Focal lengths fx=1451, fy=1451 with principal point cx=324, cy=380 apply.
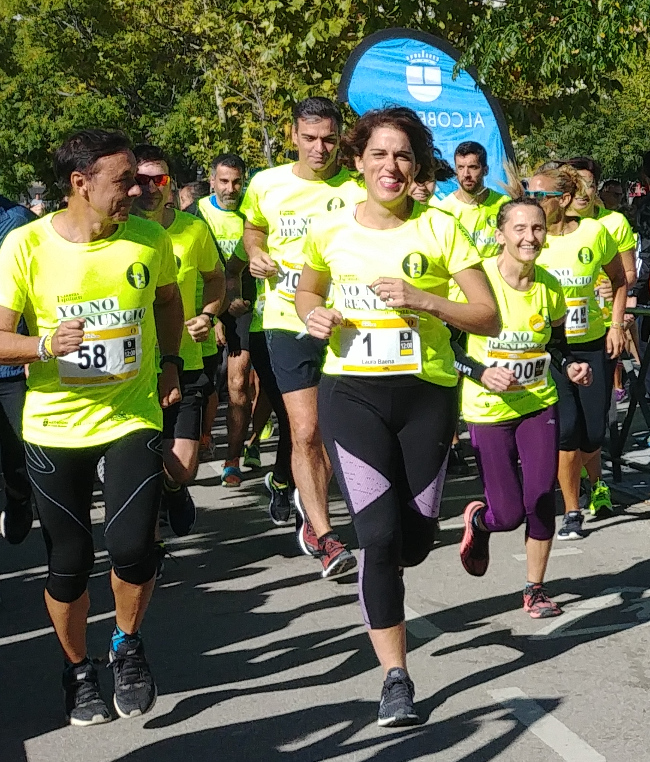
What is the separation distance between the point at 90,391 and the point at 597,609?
2575 millimetres

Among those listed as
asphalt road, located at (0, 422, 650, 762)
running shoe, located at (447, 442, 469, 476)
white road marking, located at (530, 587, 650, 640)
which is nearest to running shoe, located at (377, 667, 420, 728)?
asphalt road, located at (0, 422, 650, 762)

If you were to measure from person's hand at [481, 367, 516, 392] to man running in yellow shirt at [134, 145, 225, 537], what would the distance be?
4.48ft

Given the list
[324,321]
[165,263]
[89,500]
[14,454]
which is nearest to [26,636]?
[89,500]

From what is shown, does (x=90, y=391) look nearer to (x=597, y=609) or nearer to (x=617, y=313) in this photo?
(x=597, y=609)

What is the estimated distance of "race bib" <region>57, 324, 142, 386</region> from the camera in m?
4.84

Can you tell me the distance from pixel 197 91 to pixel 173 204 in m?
37.4

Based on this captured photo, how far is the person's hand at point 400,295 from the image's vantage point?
481 centimetres

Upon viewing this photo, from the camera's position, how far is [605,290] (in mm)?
8695

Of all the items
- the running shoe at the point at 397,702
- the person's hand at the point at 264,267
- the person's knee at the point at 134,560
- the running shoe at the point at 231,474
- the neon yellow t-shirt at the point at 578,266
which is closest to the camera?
the running shoe at the point at 397,702

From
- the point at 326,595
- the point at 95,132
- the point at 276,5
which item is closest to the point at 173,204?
the point at 326,595

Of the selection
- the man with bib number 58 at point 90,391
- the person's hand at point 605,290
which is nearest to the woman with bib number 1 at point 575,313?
the person's hand at point 605,290

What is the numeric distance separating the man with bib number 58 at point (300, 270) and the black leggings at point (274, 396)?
564mm

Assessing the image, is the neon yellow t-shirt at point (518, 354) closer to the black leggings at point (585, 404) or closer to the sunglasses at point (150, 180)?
the black leggings at point (585, 404)

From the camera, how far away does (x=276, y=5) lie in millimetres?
13898
